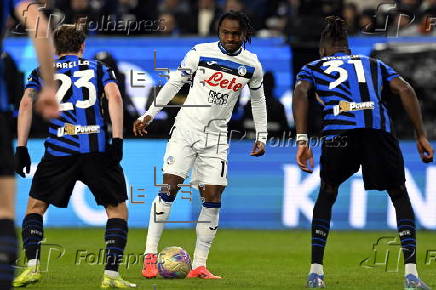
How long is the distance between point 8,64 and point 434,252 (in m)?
7.69

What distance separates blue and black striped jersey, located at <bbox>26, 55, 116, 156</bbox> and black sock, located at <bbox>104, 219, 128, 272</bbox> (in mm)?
646

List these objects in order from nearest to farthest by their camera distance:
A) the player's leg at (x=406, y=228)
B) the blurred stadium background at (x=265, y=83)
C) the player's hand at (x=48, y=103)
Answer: the player's hand at (x=48, y=103) → the player's leg at (x=406, y=228) → the blurred stadium background at (x=265, y=83)

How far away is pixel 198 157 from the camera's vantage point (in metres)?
10.1

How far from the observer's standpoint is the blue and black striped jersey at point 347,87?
8.86 meters

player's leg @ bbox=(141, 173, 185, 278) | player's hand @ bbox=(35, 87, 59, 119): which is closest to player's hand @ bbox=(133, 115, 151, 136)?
player's leg @ bbox=(141, 173, 185, 278)

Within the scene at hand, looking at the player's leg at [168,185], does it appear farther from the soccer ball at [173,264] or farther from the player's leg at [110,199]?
the player's leg at [110,199]

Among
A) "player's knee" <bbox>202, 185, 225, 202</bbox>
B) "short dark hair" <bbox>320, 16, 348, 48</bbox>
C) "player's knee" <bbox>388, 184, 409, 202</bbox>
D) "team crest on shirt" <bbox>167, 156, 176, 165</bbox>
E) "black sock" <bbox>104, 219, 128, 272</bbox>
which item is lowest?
"black sock" <bbox>104, 219, 128, 272</bbox>

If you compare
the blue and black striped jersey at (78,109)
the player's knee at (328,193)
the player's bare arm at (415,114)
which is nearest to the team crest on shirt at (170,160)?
the blue and black striped jersey at (78,109)

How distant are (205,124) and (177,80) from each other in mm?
507

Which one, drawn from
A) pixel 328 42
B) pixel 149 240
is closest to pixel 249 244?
pixel 149 240

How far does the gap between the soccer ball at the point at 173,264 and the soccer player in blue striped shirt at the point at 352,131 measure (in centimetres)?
145

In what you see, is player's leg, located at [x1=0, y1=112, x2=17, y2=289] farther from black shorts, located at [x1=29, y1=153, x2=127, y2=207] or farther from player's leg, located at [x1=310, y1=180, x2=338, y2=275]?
player's leg, located at [x1=310, y1=180, x2=338, y2=275]

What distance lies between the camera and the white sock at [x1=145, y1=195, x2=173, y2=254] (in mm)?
9875

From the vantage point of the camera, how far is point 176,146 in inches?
393
